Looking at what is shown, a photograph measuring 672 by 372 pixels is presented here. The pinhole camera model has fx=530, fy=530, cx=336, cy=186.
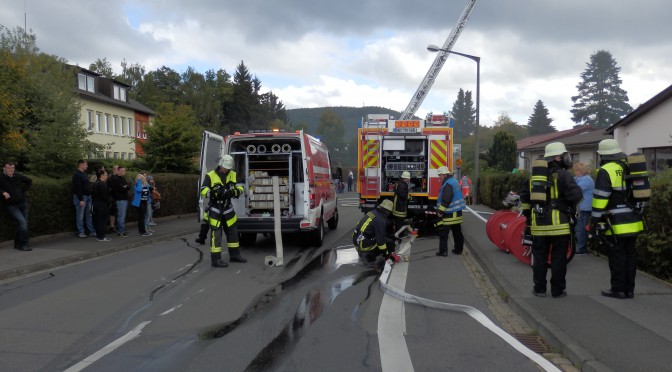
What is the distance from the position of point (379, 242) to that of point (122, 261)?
4773mm

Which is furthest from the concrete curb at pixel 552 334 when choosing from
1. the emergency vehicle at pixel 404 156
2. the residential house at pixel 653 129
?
the residential house at pixel 653 129

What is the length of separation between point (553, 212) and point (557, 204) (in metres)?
0.11

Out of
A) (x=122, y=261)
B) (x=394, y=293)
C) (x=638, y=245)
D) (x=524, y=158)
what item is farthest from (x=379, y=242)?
(x=524, y=158)

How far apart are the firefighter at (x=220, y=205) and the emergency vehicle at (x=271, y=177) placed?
3.52 feet

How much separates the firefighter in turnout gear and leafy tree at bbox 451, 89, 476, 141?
14208 cm

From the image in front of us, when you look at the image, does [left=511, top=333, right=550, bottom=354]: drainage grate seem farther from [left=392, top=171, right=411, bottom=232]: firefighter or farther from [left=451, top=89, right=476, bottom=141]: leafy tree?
[left=451, top=89, right=476, bottom=141]: leafy tree

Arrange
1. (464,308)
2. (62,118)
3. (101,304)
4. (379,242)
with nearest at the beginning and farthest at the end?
(464,308)
(101,304)
(379,242)
(62,118)

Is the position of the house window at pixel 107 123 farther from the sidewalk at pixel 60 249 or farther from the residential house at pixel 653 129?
the residential house at pixel 653 129

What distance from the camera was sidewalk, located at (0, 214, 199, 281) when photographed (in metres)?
8.77

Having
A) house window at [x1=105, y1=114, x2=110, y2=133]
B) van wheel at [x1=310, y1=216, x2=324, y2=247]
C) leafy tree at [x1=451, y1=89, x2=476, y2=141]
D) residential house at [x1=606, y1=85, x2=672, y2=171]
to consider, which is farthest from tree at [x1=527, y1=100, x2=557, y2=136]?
van wheel at [x1=310, y1=216, x2=324, y2=247]

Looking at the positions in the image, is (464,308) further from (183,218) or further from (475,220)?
(183,218)

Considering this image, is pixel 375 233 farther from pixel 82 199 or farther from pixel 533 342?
pixel 82 199

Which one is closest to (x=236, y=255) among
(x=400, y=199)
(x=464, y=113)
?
(x=400, y=199)

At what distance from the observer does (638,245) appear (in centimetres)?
768
